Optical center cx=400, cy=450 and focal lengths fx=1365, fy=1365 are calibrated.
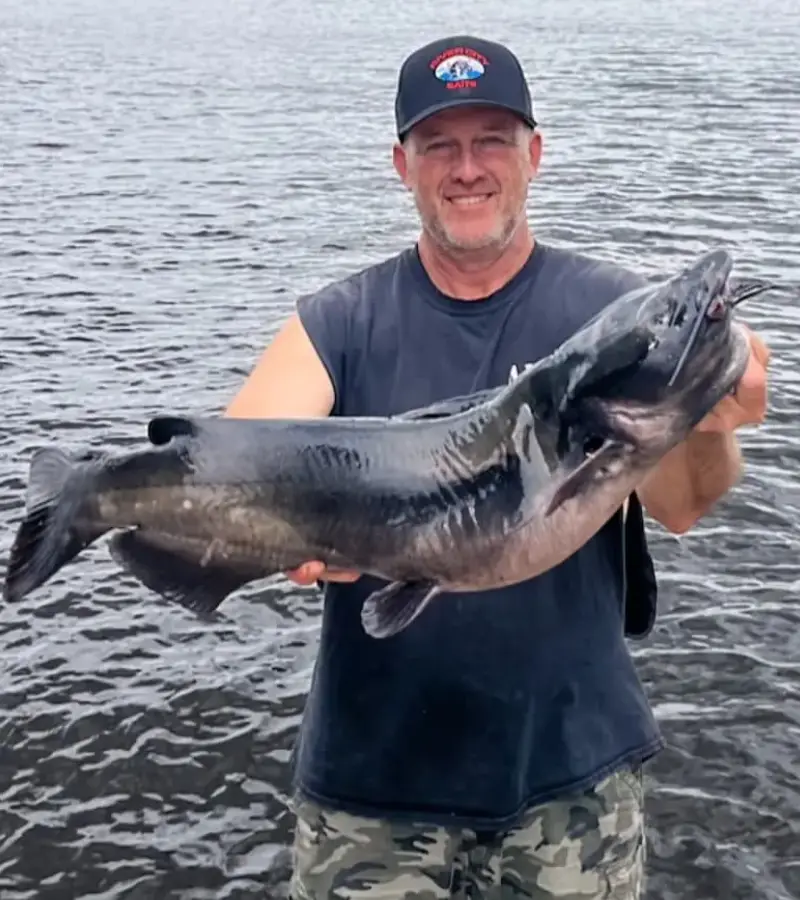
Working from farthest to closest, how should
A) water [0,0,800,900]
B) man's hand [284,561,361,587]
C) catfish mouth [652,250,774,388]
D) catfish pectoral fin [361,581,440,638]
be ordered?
water [0,0,800,900], man's hand [284,561,361,587], catfish pectoral fin [361,581,440,638], catfish mouth [652,250,774,388]

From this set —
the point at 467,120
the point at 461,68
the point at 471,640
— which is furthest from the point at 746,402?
the point at 461,68

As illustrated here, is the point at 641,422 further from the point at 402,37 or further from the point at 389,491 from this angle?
the point at 402,37

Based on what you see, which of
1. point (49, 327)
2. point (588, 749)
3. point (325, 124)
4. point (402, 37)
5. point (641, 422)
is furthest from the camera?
point (402, 37)

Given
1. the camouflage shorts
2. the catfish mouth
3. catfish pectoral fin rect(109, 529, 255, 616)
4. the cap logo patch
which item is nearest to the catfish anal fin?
the catfish mouth

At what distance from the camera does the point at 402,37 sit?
42.3 meters

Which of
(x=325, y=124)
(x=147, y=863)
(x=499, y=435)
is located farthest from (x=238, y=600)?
(x=325, y=124)

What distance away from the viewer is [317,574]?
4.13 meters

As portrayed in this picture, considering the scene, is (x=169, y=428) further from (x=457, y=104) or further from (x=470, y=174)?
(x=457, y=104)

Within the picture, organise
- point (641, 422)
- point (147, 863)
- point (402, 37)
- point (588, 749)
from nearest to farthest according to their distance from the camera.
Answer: point (641, 422) → point (588, 749) → point (147, 863) → point (402, 37)

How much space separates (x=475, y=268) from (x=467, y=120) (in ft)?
1.62

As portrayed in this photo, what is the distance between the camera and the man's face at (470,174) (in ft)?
14.2

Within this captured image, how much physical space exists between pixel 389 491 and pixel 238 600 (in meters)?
5.42

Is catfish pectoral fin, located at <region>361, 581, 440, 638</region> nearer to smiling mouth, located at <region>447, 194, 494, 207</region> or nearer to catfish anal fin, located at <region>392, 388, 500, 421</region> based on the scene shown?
catfish anal fin, located at <region>392, 388, 500, 421</region>

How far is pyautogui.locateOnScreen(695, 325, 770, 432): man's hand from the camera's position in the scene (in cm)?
387
